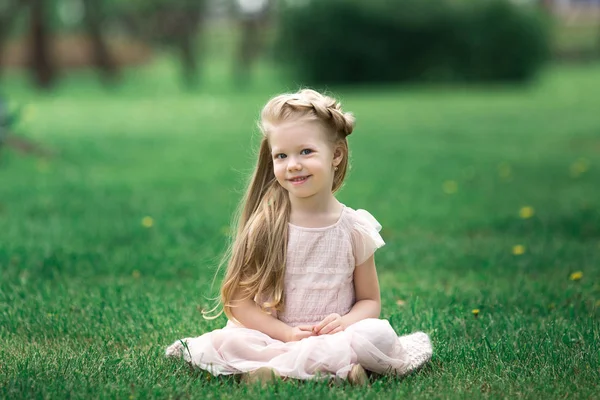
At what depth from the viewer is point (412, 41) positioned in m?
28.1

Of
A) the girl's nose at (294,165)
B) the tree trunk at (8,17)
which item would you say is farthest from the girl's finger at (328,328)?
the tree trunk at (8,17)

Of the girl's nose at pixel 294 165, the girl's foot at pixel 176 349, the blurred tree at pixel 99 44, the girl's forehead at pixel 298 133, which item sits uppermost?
the girl's forehead at pixel 298 133

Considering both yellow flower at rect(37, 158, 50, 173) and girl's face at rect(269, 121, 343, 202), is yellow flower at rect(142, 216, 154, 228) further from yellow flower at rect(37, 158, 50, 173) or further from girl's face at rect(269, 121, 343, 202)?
girl's face at rect(269, 121, 343, 202)

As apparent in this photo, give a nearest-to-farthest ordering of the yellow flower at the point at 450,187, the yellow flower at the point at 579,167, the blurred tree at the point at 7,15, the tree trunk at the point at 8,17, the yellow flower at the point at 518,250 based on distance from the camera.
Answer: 1. the yellow flower at the point at 518,250
2. the yellow flower at the point at 450,187
3. the yellow flower at the point at 579,167
4. the tree trunk at the point at 8,17
5. the blurred tree at the point at 7,15

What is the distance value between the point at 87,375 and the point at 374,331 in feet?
3.63

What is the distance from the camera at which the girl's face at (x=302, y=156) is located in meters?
3.61

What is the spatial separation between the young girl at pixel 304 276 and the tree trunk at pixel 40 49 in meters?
29.1

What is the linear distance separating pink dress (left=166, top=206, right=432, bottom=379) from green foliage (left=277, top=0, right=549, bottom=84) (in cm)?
2401

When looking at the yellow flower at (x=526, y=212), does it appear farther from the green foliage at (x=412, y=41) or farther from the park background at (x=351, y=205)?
the green foliage at (x=412, y=41)

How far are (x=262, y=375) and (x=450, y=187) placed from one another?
574 centimetres

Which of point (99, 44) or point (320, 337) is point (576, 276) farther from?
point (99, 44)

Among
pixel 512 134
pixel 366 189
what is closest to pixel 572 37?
pixel 512 134

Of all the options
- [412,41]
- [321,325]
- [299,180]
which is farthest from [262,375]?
[412,41]

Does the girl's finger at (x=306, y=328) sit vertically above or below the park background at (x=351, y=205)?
above
